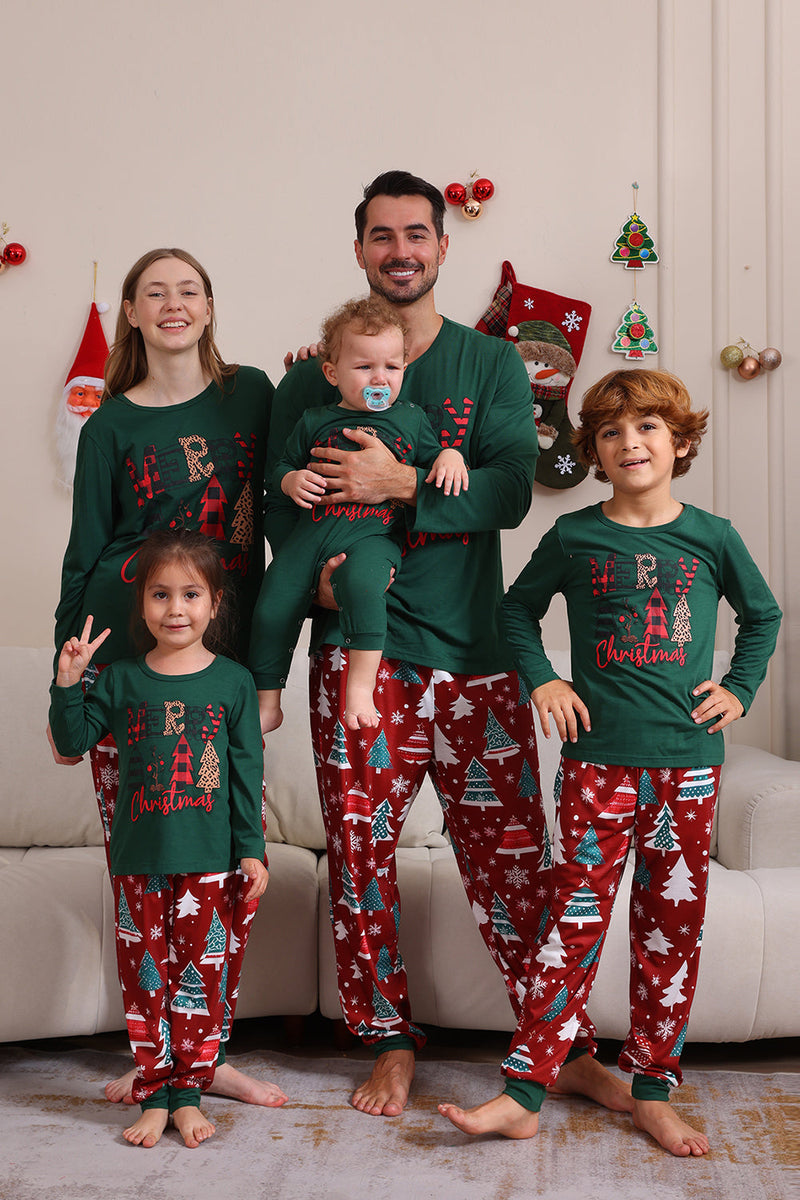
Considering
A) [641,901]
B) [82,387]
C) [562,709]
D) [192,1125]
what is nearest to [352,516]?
[562,709]

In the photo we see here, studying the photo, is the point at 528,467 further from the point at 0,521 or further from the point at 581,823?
the point at 0,521

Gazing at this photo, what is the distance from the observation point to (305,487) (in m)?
1.66

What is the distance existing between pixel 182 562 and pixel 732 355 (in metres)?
1.86

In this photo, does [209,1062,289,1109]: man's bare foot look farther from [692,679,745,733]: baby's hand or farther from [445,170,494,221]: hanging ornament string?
[445,170,494,221]: hanging ornament string

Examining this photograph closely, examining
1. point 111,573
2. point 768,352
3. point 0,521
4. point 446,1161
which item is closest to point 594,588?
point 111,573

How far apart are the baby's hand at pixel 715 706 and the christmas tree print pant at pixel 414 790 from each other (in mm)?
291

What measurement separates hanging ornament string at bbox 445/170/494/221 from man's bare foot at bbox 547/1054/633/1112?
2186 mm

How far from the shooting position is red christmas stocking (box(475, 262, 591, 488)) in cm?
293

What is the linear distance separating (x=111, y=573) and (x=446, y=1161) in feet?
3.52

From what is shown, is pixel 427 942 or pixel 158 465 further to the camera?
pixel 427 942

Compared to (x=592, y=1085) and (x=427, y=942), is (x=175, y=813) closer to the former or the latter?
(x=427, y=942)

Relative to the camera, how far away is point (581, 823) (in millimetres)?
1644

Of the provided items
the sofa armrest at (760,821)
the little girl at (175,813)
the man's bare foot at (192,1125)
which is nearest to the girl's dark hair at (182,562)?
the little girl at (175,813)

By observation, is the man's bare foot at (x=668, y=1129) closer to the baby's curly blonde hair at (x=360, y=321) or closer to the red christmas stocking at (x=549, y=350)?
the baby's curly blonde hair at (x=360, y=321)
